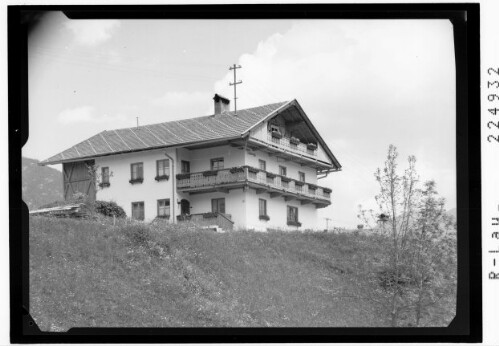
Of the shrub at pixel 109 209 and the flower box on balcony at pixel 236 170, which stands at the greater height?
Result: the flower box on balcony at pixel 236 170

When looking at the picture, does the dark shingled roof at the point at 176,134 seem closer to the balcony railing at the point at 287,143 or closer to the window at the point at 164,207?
the balcony railing at the point at 287,143

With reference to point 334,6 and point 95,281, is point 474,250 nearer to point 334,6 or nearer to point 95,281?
point 334,6

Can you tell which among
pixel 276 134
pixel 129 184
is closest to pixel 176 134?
pixel 129 184

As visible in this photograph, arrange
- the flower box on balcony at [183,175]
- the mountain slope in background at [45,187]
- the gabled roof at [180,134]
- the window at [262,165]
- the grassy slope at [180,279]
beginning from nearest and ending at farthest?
1. the grassy slope at [180,279]
2. the mountain slope in background at [45,187]
3. the gabled roof at [180,134]
4. the window at [262,165]
5. the flower box on balcony at [183,175]

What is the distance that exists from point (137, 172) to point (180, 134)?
234cm

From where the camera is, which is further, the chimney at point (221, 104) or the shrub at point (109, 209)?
the shrub at point (109, 209)

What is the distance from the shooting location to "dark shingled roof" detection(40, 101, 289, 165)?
27.0 metres

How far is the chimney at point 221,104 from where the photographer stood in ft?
83.7

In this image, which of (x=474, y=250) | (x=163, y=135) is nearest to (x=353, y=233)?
(x=163, y=135)

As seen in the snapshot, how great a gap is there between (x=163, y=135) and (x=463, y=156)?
15308mm

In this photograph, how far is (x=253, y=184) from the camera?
28.7 m

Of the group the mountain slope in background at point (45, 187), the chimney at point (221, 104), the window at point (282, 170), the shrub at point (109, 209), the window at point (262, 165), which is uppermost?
the chimney at point (221, 104)

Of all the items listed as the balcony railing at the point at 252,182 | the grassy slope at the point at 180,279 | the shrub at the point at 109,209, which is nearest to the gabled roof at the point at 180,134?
the balcony railing at the point at 252,182

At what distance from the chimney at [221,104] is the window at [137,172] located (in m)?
3.79
